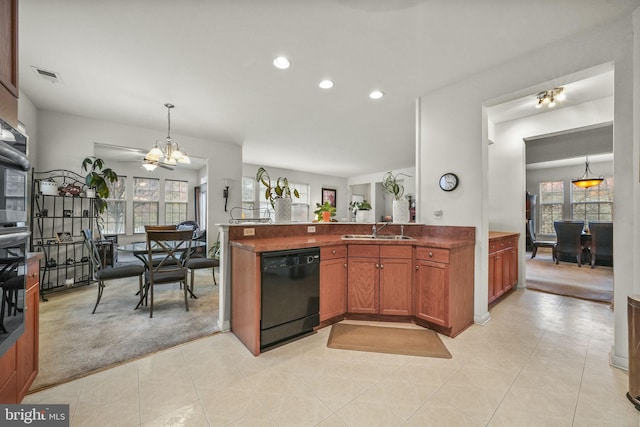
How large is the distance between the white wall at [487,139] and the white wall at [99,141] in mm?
4236

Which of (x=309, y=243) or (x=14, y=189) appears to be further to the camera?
(x=309, y=243)

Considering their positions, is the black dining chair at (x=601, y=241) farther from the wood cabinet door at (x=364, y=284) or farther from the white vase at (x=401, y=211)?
the wood cabinet door at (x=364, y=284)

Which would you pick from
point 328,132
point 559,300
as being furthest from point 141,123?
point 559,300

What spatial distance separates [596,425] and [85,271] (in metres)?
6.17

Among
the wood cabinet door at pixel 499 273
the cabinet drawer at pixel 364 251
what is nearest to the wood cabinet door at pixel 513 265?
the wood cabinet door at pixel 499 273

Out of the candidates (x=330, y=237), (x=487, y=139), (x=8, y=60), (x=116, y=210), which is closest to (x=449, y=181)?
(x=487, y=139)

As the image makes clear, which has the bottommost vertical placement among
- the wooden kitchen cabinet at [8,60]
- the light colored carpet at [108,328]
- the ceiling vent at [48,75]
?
the light colored carpet at [108,328]

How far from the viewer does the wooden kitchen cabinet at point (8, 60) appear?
109 cm

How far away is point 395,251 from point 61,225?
5.18 m

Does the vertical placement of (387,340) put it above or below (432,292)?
below

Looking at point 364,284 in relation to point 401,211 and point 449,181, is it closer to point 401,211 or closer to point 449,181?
point 401,211

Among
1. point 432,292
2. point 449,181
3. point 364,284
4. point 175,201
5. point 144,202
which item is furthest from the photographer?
point 175,201

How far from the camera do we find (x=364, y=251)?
265 cm

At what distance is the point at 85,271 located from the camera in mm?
4133
